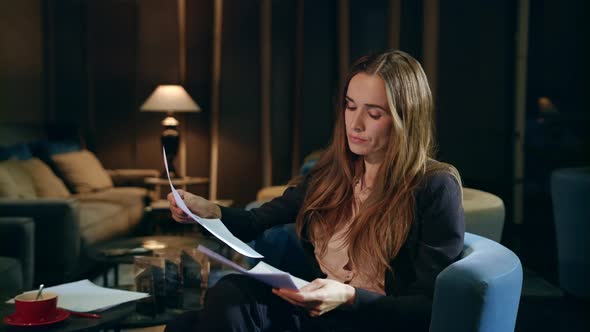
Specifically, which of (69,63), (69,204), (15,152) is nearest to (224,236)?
(69,204)

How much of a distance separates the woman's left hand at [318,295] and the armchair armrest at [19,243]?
7.92 ft

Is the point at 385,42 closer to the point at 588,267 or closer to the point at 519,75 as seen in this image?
the point at 519,75

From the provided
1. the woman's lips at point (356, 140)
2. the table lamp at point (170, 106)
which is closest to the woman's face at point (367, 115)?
the woman's lips at point (356, 140)

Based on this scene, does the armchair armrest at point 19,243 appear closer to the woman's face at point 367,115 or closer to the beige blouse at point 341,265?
the beige blouse at point 341,265

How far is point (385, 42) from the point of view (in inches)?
258

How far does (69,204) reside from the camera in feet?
13.1

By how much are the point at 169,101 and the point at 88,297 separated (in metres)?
4.02

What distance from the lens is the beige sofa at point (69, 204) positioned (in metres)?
3.96

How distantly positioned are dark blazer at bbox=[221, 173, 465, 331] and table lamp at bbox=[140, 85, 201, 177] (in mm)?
4397

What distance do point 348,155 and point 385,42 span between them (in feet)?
16.0

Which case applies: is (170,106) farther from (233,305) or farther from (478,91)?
(233,305)

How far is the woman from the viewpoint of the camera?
1522 millimetres

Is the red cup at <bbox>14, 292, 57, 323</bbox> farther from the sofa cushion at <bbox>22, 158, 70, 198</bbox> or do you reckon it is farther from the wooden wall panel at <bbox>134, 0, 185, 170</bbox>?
the wooden wall panel at <bbox>134, 0, 185, 170</bbox>

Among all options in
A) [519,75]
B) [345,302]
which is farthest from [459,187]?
[519,75]
